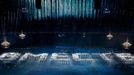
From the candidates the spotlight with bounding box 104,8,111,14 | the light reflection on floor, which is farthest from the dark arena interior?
the light reflection on floor

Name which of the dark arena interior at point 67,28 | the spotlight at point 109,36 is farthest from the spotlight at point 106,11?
the spotlight at point 109,36

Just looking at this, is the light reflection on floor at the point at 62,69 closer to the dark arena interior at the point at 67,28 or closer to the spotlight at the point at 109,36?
the dark arena interior at the point at 67,28

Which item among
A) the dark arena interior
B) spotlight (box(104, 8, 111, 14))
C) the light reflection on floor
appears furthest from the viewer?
spotlight (box(104, 8, 111, 14))

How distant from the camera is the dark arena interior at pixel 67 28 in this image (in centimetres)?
1168

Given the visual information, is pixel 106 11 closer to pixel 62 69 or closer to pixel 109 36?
pixel 109 36

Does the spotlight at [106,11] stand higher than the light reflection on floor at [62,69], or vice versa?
the spotlight at [106,11]

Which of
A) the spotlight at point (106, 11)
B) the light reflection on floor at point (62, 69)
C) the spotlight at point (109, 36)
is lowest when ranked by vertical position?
the light reflection on floor at point (62, 69)

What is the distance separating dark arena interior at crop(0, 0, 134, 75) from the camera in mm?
11680

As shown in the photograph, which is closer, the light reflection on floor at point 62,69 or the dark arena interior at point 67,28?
the light reflection on floor at point 62,69

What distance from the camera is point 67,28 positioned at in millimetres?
12117

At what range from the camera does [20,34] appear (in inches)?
467

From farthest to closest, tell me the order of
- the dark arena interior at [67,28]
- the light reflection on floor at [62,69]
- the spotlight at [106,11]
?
the spotlight at [106,11] → the dark arena interior at [67,28] → the light reflection on floor at [62,69]

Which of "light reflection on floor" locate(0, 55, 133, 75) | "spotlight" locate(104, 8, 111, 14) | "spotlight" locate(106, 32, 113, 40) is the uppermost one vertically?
"spotlight" locate(104, 8, 111, 14)

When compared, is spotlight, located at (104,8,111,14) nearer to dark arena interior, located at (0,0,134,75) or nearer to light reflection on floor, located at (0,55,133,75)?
dark arena interior, located at (0,0,134,75)
